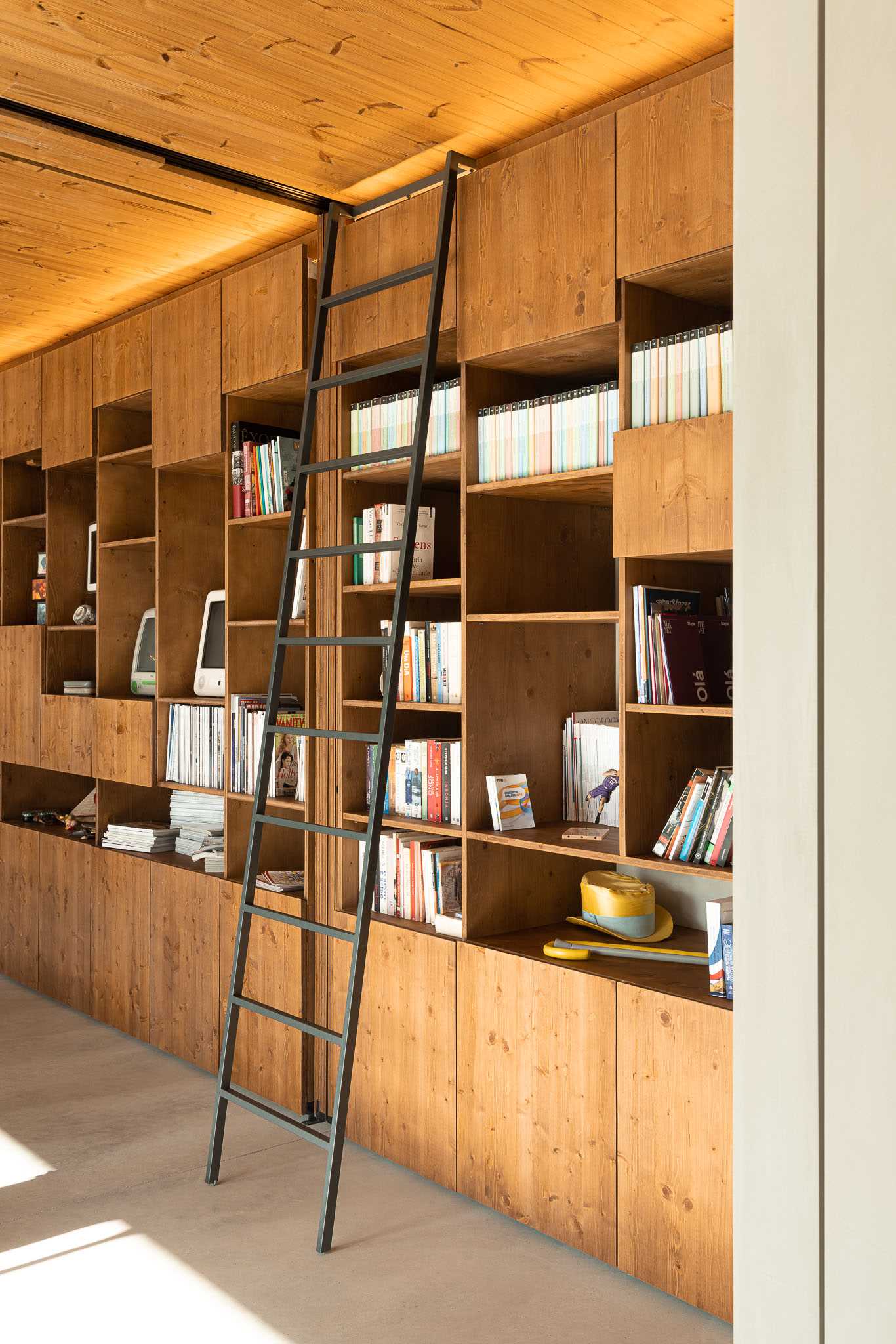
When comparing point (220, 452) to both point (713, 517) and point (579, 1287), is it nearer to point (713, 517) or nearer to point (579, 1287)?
point (713, 517)

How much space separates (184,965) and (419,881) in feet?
4.20

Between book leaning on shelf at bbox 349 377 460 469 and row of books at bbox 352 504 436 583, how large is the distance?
19cm

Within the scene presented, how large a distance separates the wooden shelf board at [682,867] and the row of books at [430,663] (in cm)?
73

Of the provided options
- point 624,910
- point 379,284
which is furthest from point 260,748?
point 379,284

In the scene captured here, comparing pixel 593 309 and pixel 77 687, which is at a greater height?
pixel 593 309

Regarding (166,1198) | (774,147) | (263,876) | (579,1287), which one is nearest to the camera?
(774,147)

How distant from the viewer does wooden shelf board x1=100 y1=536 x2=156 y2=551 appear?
4.36 m

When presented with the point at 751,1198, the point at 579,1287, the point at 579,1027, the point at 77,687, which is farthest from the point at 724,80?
the point at 77,687

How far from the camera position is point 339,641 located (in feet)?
10.2

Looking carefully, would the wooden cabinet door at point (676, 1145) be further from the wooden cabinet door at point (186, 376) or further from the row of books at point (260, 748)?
the wooden cabinet door at point (186, 376)

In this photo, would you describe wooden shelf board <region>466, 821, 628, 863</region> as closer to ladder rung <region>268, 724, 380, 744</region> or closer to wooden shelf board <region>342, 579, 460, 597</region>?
ladder rung <region>268, 724, 380, 744</region>

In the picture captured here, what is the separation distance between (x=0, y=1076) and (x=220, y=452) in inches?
91.0

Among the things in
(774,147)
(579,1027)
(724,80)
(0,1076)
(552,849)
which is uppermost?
(724,80)

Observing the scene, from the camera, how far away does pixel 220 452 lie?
12.9 feet
